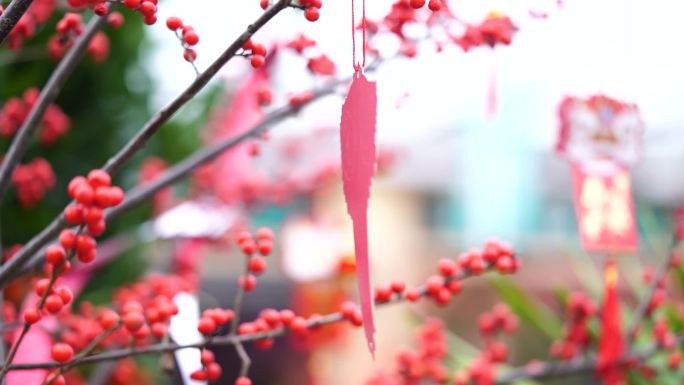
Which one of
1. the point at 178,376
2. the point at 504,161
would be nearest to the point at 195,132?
the point at 178,376

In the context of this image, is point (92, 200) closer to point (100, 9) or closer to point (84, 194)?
point (84, 194)

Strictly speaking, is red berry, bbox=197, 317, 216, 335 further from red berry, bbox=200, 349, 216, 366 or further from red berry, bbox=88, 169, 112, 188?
red berry, bbox=88, 169, 112, 188

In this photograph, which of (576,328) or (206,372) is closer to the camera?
(206,372)

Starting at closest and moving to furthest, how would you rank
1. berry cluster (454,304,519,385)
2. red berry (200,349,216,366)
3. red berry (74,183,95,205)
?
1. red berry (74,183,95,205)
2. red berry (200,349,216,366)
3. berry cluster (454,304,519,385)

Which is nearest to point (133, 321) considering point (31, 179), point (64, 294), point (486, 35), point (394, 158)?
point (64, 294)

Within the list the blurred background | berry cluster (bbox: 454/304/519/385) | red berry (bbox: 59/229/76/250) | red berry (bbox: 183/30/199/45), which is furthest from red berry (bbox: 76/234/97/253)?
berry cluster (bbox: 454/304/519/385)
